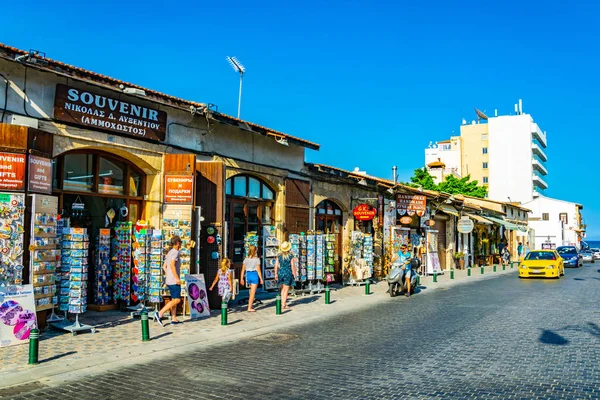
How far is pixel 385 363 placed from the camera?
753 cm

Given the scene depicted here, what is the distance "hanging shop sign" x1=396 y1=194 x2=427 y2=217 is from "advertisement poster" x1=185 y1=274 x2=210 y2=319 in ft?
45.1

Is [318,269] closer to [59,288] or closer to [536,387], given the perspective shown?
[59,288]

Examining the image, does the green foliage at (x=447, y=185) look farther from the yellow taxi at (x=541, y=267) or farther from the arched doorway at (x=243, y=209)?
the arched doorway at (x=243, y=209)

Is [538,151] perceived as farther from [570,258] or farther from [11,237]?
[11,237]

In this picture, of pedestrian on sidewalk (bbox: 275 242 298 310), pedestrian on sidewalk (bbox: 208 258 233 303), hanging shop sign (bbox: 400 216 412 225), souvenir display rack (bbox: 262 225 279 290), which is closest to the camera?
pedestrian on sidewalk (bbox: 208 258 233 303)

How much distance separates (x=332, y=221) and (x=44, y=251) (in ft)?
40.2

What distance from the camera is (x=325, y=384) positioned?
6.48 metres

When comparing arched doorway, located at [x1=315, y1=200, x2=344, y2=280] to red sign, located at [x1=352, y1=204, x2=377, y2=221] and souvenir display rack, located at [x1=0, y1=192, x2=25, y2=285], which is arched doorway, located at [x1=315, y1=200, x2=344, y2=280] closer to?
red sign, located at [x1=352, y1=204, x2=377, y2=221]

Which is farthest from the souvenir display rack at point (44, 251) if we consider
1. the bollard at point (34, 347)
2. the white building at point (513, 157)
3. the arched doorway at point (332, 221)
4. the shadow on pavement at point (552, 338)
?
the white building at point (513, 157)

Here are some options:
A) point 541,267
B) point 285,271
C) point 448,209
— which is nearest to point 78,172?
point 285,271

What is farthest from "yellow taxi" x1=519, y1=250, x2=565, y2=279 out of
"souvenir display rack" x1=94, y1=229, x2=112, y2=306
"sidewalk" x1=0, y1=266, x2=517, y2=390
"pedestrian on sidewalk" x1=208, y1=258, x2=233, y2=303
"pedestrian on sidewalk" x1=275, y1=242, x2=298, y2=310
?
"souvenir display rack" x1=94, y1=229, x2=112, y2=306

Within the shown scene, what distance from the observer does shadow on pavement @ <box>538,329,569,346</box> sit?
8.98 metres

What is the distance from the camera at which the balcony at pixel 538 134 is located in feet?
274

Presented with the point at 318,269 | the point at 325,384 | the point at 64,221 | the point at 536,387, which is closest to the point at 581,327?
the point at 536,387
